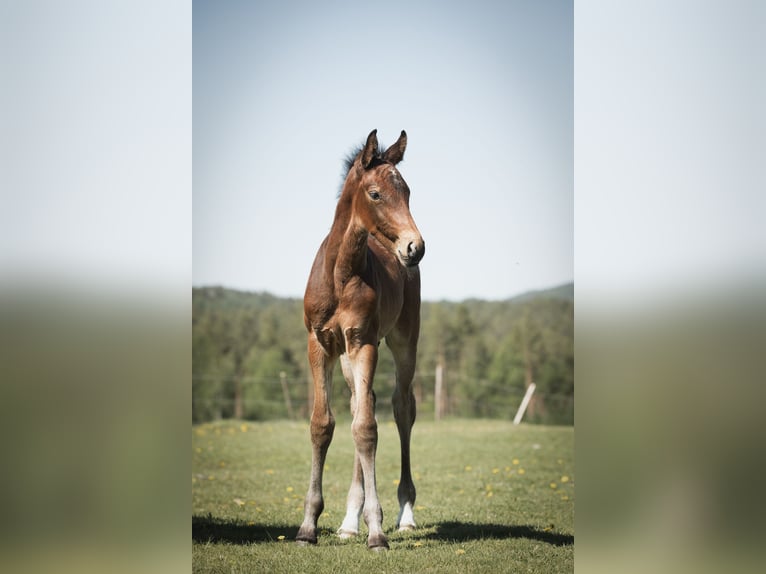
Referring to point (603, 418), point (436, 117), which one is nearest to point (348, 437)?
point (436, 117)

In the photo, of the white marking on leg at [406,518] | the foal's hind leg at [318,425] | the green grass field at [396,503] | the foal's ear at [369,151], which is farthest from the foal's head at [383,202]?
the white marking on leg at [406,518]

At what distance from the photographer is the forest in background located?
15.9 meters

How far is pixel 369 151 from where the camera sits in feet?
16.2

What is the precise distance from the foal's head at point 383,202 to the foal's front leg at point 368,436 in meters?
0.82

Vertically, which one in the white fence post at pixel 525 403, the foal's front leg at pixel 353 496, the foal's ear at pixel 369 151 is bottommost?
the white fence post at pixel 525 403

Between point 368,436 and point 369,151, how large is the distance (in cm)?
186

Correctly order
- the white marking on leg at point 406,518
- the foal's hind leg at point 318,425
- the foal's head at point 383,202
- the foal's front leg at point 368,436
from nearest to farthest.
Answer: the foal's head at point 383,202 → the foal's front leg at point 368,436 → the foal's hind leg at point 318,425 → the white marking on leg at point 406,518

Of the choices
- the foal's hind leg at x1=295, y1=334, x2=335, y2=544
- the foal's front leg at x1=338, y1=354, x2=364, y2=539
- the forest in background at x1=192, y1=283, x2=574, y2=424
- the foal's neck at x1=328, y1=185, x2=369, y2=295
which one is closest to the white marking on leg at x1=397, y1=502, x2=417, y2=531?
the foal's front leg at x1=338, y1=354, x2=364, y2=539

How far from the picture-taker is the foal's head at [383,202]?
461 cm

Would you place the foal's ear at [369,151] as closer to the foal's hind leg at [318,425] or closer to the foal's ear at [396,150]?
the foal's ear at [396,150]

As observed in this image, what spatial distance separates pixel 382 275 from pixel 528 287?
9.59 meters

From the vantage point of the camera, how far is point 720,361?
3506 mm

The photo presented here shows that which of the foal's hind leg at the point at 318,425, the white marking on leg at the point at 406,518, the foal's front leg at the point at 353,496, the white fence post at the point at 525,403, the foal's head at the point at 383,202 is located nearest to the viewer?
the foal's head at the point at 383,202

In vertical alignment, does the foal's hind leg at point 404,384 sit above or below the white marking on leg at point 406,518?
above
